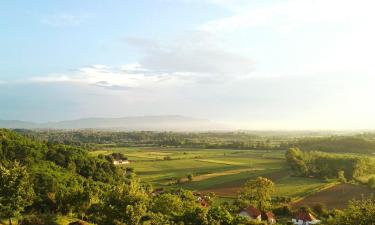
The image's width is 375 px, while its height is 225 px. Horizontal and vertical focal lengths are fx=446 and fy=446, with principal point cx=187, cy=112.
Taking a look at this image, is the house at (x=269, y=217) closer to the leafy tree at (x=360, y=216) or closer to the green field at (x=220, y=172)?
the green field at (x=220, y=172)

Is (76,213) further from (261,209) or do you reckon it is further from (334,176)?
(334,176)

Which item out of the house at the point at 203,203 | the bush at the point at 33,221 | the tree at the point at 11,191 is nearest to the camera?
the tree at the point at 11,191

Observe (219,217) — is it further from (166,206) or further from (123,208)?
(166,206)

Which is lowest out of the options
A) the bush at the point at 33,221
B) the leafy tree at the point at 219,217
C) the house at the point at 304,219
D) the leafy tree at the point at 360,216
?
the house at the point at 304,219

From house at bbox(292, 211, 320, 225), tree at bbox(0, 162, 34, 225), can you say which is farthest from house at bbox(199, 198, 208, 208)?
tree at bbox(0, 162, 34, 225)

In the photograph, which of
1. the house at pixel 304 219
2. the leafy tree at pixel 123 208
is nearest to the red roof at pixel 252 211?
the house at pixel 304 219

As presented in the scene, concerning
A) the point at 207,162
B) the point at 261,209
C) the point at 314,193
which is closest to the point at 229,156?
the point at 207,162
